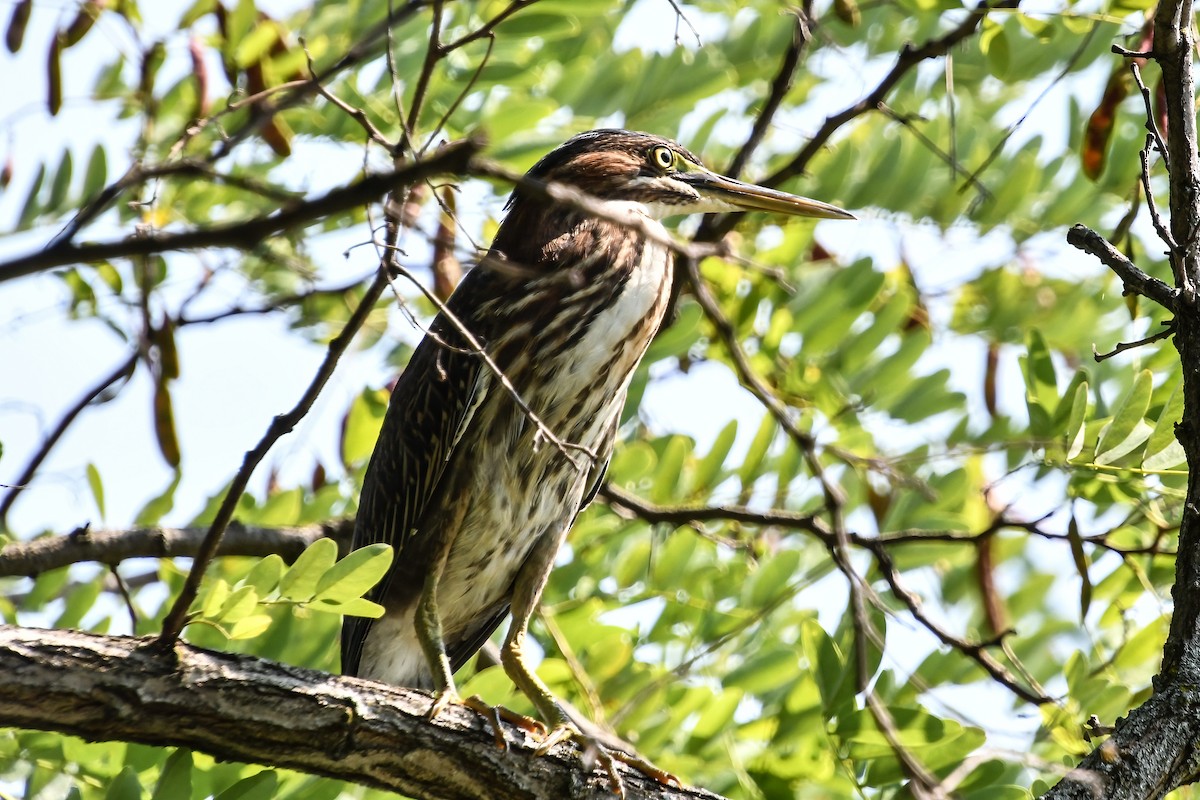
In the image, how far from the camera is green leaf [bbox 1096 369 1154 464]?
257 centimetres

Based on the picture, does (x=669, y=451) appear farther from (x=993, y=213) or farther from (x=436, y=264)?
(x=993, y=213)

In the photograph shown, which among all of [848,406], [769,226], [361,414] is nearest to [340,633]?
[361,414]

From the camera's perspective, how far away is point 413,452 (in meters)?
3.22

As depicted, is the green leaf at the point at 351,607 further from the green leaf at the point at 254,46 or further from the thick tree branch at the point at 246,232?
the green leaf at the point at 254,46

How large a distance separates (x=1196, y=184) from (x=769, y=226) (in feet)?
6.58

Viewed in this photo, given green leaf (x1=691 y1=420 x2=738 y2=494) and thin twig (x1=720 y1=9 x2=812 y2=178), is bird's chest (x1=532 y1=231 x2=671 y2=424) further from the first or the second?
green leaf (x1=691 y1=420 x2=738 y2=494)

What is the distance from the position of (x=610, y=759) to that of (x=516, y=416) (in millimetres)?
874

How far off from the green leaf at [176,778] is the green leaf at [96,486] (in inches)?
35.3

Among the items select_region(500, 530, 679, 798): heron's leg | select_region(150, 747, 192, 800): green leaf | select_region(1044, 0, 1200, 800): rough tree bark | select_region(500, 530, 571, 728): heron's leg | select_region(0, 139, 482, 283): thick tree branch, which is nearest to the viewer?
select_region(0, 139, 482, 283): thick tree branch

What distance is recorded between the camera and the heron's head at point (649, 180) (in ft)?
11.2

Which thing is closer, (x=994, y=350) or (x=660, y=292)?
(x=660, y=292)

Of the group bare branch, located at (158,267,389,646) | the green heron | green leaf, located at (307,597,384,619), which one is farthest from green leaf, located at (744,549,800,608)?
bare branch, located at (158,267,389,646)

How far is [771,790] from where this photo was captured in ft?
10.5

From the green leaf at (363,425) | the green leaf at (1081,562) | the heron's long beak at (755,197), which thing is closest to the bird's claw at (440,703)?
the green leaf at (363,425)
